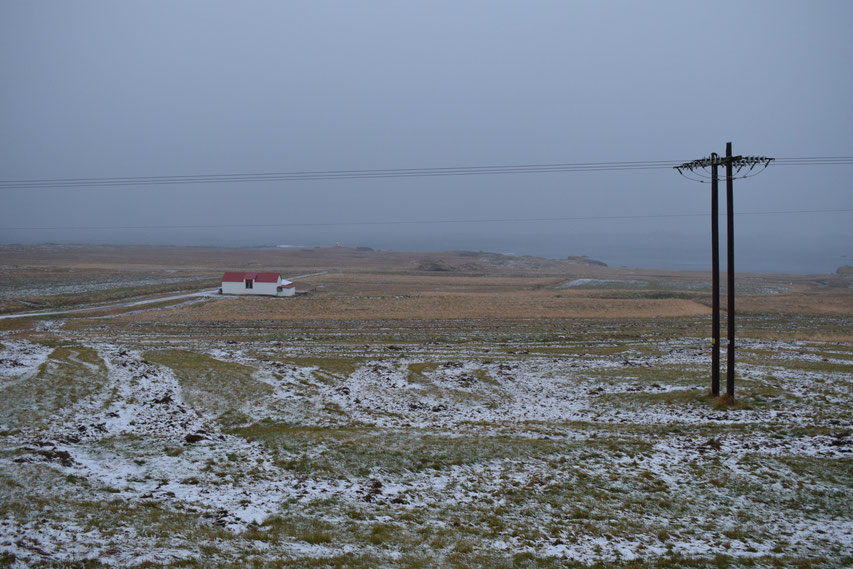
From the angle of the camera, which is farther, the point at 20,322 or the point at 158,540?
the point at 20,322

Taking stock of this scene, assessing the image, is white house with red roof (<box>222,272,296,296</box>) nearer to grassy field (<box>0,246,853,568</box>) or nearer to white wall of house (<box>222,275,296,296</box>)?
white wall of house (<box>222,275,296,296</box>)

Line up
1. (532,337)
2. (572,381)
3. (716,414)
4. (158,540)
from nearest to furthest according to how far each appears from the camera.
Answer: (158,540), (716,414), (572,381), (532,337)

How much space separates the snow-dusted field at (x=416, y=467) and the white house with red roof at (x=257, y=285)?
3999 cm

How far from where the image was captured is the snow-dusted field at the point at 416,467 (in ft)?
29.5

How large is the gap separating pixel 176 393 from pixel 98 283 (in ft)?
250

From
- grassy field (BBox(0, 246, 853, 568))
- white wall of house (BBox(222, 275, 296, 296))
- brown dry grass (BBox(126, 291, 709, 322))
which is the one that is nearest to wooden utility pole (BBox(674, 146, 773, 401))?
grassy field (BBox(0, 246, 853, 568))

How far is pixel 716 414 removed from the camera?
17.5m

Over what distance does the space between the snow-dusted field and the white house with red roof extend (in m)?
40.0

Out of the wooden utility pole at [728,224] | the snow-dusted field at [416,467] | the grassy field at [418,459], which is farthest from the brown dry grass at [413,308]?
the wooden utility pole at [728,224]

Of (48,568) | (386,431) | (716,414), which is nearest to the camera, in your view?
(48,568)

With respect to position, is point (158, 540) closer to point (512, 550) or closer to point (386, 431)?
point (512, 550)

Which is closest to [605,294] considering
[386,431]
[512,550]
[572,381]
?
[572,381]

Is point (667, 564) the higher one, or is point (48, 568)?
point (48, 568)

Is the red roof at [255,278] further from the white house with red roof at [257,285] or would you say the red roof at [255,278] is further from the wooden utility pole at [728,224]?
the wooden utility pole at [728,224]
